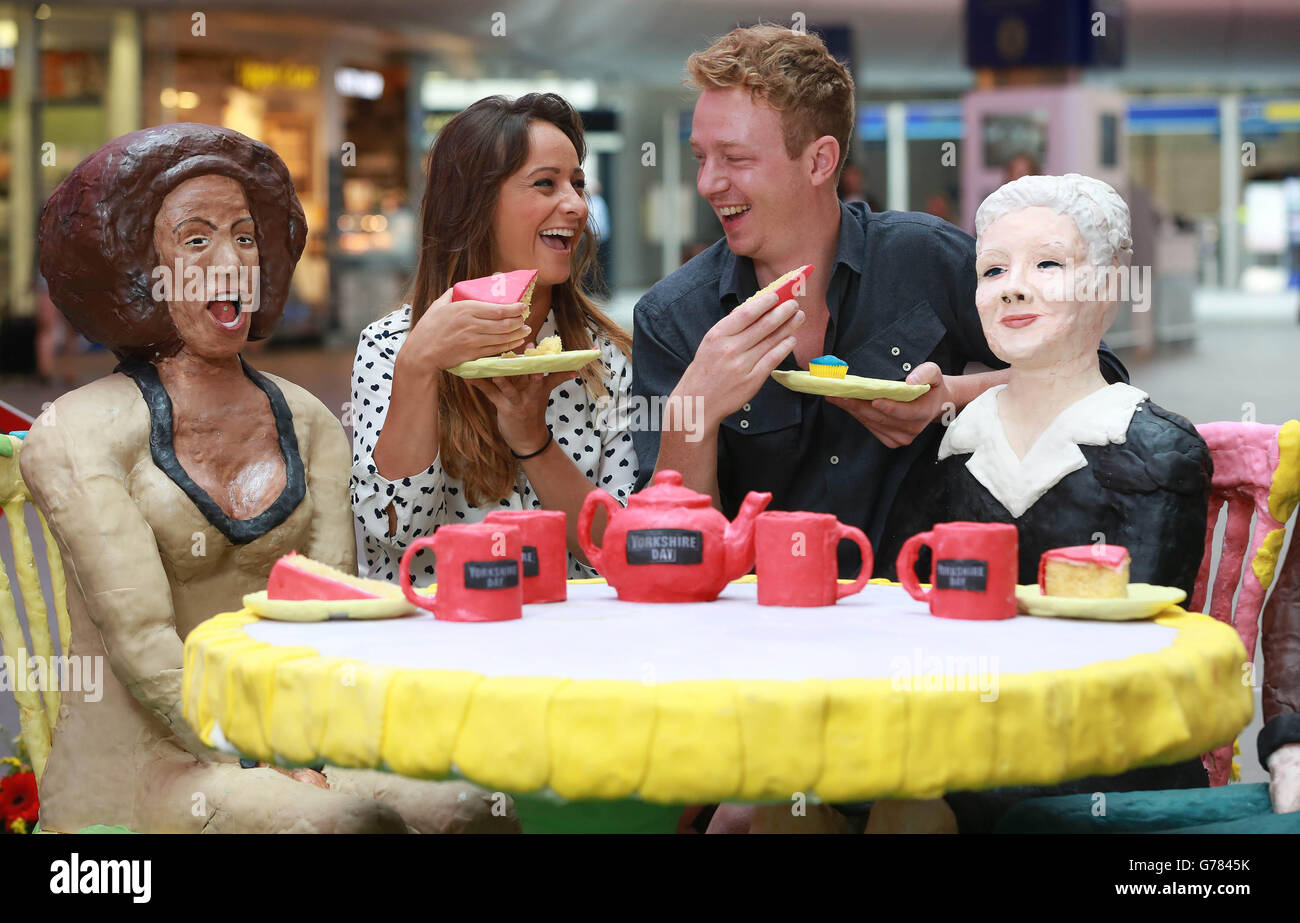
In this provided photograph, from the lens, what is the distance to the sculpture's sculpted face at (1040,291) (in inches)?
104

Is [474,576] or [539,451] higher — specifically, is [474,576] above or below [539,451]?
below

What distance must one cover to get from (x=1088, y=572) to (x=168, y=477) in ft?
5.40

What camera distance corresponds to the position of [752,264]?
11.4ft

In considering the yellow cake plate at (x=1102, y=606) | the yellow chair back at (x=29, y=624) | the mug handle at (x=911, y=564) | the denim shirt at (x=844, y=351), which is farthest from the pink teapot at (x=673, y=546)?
the yellow chair back at (x=29, y=624)

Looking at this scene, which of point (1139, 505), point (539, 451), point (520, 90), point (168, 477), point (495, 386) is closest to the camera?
point (1139, 505)

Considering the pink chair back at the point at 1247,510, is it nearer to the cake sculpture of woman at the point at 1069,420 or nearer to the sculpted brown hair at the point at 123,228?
the cake sculpture of woman at the point at 1069,420

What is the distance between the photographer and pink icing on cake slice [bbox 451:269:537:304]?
294 centimetres

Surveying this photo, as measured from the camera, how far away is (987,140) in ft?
47.6

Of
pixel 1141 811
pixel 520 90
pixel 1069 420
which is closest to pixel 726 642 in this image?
pixel 1141 811

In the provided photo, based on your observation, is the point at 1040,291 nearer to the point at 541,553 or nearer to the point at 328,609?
the point at 541,553

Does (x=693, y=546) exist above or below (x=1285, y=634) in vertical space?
above
